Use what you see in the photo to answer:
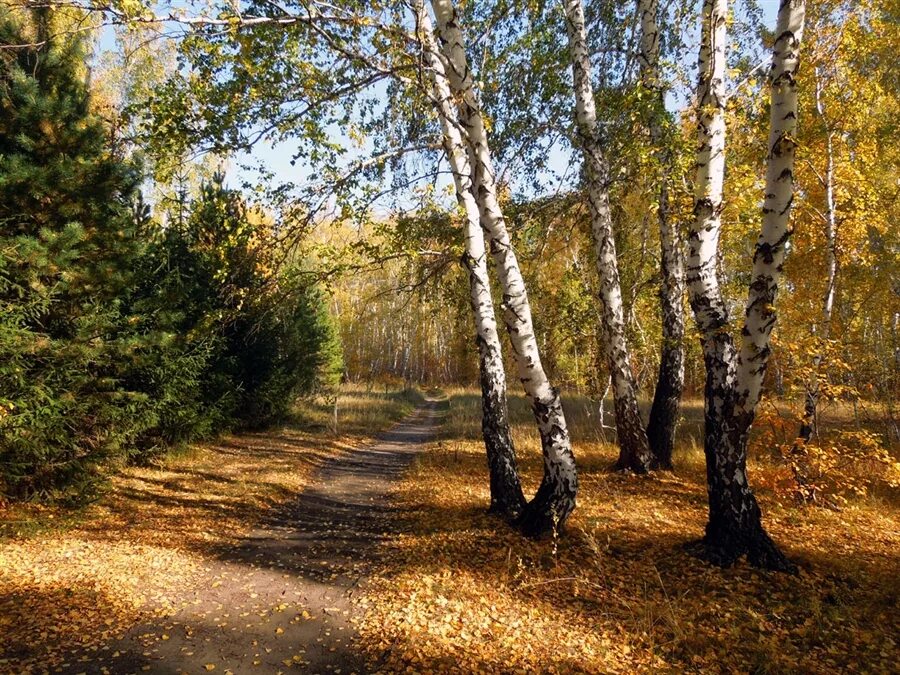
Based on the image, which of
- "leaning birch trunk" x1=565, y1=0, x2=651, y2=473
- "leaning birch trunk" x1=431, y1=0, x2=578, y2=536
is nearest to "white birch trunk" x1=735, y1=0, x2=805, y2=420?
"leaning birch trunk" x1=431, y1=0, x2=578, y2=536

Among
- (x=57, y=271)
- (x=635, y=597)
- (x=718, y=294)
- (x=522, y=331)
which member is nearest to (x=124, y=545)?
(x=57, y=271)

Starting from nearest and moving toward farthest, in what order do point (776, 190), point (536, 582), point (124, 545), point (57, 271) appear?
1. point (776, 190)
2. point (536, 582)
3. point (124, 545)
4. point (57, 271)

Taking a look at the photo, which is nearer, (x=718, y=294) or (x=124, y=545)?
(x=718, y=294)

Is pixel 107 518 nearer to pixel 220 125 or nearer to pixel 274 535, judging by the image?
pixel 274 535

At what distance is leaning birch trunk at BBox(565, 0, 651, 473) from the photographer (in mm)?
7422

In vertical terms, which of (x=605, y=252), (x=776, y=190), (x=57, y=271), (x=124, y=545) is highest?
(x=605, y=252)

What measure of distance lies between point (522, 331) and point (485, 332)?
1.03 metres

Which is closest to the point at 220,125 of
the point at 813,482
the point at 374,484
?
the point at 374,484

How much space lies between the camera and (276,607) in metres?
4.55

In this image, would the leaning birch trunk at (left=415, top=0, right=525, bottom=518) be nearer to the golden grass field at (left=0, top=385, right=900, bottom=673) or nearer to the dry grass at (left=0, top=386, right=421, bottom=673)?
the golden grass field at (left=0, top=385, right=900, bottom=673)

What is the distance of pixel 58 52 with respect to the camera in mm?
7129

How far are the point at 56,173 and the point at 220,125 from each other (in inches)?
121

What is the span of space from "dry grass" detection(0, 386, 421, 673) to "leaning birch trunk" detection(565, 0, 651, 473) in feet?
20.3

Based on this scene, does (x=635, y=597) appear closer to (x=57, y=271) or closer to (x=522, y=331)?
(x=522, y=331)
